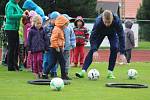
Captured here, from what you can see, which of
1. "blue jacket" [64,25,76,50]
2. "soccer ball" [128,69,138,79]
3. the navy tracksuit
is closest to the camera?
the navy tracksuit

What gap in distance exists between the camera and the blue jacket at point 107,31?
45.3 ft

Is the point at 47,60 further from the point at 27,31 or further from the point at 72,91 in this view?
the point at 72,91

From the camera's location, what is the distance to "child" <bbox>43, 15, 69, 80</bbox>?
1320 cm

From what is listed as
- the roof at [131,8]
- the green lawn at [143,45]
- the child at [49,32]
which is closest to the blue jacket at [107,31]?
the child at [49,32]

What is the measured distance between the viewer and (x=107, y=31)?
14016 millimetres

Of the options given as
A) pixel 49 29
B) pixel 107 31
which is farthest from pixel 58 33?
pixel 107 31

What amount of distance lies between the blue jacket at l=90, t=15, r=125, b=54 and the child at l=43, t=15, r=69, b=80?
0.99 meters

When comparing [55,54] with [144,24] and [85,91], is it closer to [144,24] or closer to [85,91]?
[85,91]

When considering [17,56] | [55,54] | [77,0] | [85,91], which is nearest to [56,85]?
[85,91]

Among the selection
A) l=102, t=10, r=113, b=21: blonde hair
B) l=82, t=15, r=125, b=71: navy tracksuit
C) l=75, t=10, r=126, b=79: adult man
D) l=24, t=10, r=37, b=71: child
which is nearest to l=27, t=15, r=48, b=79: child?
l=24, t=10, r=37, b=71: child

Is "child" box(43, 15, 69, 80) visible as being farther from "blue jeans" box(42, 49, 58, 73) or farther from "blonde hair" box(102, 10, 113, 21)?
"blonde hair" box(102, 10, 113, 21)

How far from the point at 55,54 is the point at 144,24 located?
94.2 feet

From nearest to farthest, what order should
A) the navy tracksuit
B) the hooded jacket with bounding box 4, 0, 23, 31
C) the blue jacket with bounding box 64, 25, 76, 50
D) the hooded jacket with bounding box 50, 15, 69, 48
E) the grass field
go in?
1. the grass field
2. the hooded jacket with bounding box 50, 15, 69, 48
3. the navy tracksuit
4. the blue jacket with bounding box 64, 25, 76, 50
5. the hooded jacket with bounding box 4, 0, 23, 31

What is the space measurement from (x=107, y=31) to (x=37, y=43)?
1.86 m
